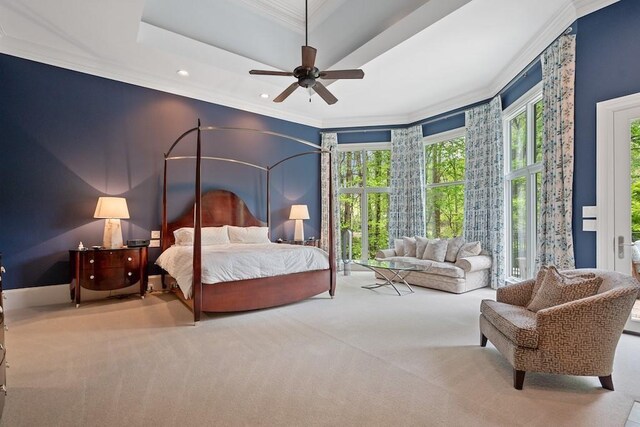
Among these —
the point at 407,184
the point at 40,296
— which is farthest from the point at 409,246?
the point at 40,296

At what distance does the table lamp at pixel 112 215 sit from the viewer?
14.0ft

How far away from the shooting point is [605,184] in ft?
10.7

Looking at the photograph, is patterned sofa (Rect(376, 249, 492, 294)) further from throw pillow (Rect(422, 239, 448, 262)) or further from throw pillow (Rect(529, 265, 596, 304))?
throw pillow (Rect(529, 265, 596, 304))

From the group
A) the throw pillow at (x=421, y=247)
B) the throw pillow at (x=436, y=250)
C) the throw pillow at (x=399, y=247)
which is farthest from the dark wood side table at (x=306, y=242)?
the throw pillow at (x=436, y=250)

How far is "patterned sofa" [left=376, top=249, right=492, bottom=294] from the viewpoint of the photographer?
5.11m

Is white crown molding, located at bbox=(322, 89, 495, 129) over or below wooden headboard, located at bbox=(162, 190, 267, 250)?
over

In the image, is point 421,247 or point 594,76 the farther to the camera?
point 421,247

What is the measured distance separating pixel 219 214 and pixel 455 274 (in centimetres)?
424

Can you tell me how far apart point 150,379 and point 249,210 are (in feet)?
13.3

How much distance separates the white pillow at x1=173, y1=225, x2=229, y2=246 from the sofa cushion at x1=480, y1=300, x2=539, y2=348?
4.05 meters

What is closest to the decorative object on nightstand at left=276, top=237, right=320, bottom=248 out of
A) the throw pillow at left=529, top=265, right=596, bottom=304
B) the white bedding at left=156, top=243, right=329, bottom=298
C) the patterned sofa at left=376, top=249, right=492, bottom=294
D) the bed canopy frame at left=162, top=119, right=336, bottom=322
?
the bed canopy frame at left=162, top=119, right=336, bottom=322

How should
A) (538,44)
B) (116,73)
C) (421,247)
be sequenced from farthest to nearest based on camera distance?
(421,247) < (116,73) < (538,44)

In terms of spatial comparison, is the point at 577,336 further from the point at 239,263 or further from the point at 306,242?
the point at 306,242

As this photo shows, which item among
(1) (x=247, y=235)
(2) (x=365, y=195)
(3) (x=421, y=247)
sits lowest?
(3) (x=421, y=247)
